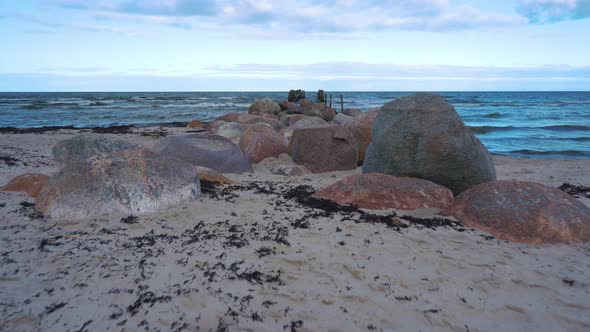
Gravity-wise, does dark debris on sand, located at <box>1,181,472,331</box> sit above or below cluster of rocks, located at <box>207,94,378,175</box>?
below

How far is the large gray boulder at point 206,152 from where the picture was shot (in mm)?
7000

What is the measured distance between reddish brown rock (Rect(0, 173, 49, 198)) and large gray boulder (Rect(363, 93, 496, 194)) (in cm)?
482

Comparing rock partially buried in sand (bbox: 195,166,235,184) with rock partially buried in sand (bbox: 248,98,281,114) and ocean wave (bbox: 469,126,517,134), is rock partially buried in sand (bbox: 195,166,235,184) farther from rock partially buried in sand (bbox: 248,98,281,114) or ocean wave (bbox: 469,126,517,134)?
rock partially buried in sand (bbox: 248,98,281,114)

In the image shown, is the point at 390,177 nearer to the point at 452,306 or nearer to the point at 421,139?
the point at 421,139

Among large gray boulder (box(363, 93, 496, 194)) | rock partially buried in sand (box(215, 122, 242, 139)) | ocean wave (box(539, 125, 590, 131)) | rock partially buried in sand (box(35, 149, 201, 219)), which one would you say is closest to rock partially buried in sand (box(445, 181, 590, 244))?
large gray boulder (box(363, 93, 496, 194))

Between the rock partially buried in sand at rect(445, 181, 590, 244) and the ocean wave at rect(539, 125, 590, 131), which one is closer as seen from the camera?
the rock partially buried in sand at rect(445, 181, 590, 244)

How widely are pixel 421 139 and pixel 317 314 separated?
3521mm

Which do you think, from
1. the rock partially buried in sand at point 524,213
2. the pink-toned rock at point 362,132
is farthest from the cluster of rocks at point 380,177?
the pink-toned rock at point 362,132

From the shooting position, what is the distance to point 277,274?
10.4 feet

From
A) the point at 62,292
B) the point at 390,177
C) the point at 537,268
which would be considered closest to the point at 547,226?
the point at 537,268

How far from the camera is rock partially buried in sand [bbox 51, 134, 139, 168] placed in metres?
6.23

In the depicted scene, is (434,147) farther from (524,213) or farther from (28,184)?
(28,184)

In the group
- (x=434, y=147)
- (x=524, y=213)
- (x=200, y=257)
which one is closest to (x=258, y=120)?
(x=434, y=147)

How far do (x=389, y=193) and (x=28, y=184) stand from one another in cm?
485
